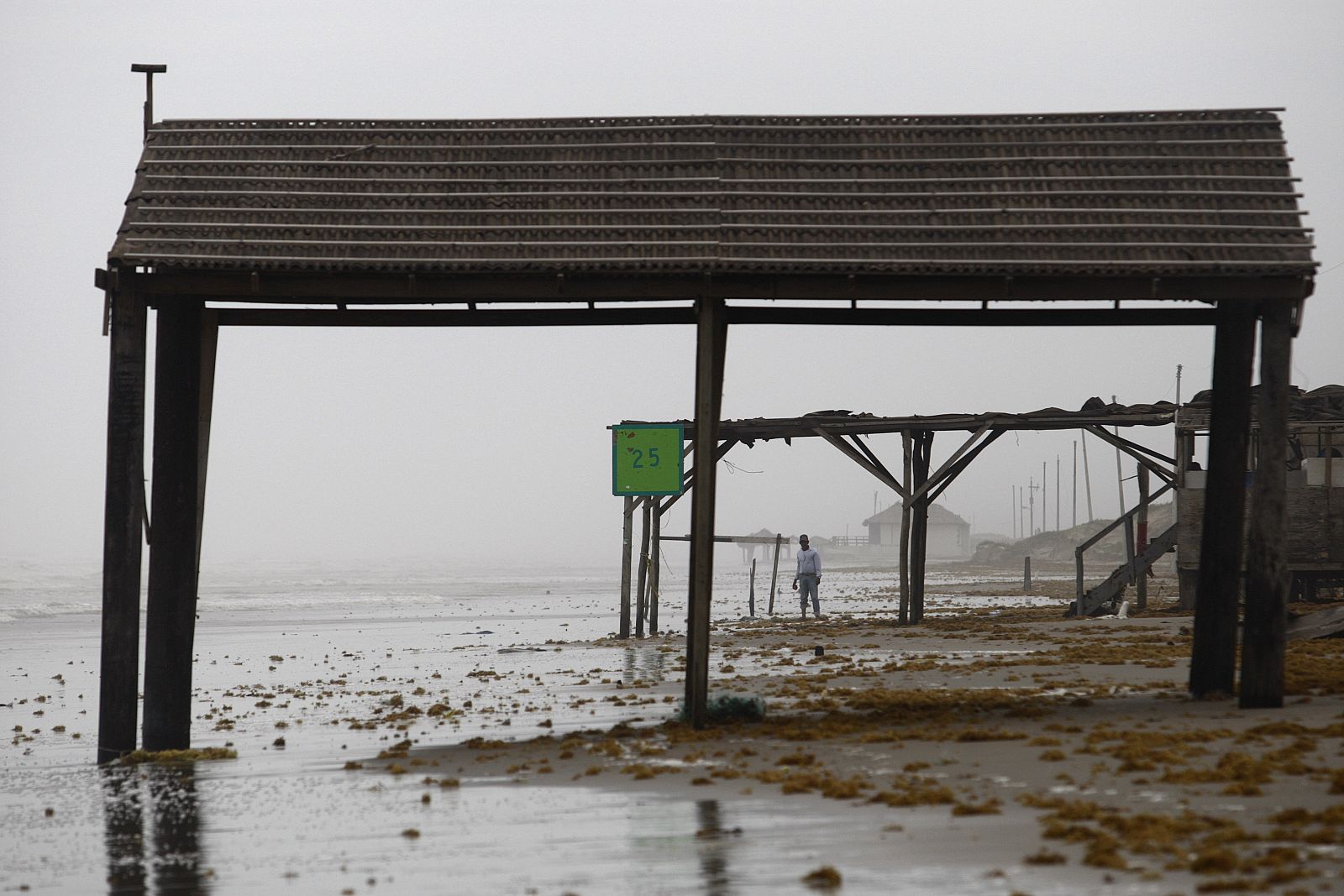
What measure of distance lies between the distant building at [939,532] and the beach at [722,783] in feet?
484

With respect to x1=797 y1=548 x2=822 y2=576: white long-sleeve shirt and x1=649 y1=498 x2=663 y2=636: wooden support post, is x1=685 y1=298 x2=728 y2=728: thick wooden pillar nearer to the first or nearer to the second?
x1=649 y1=498 x2=663 y2=636: wooden support post

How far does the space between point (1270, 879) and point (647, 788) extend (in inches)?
146

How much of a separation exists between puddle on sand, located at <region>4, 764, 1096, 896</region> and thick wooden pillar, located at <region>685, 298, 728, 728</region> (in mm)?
2198

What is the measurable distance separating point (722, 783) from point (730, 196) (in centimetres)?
477

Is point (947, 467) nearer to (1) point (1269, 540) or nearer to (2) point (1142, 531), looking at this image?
(2) point (1142, 531)

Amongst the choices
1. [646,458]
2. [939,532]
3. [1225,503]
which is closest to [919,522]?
[646,458]

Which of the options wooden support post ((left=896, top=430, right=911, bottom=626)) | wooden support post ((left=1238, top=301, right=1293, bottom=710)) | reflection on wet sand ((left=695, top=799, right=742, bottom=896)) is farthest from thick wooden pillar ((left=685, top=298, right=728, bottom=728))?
wooden support post ((left=896, top=430, right=911, bottom=626))

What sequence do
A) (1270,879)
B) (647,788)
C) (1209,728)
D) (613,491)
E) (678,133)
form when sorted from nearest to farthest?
1. (1270,879)
2. (647,788)
3. (1209,728)
4. (678,133)
5. (613,491)

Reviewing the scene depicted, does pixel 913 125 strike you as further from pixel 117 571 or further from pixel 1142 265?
pixel 117 571

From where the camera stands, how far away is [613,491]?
20359mm

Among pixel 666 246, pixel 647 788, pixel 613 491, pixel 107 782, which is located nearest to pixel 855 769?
pixel 647 788

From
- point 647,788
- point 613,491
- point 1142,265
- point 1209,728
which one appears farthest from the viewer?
point 613,491

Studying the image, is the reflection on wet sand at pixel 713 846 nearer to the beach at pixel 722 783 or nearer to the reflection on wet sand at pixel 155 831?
the beach at pixel 722 783

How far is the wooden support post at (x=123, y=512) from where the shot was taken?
10.1 m
